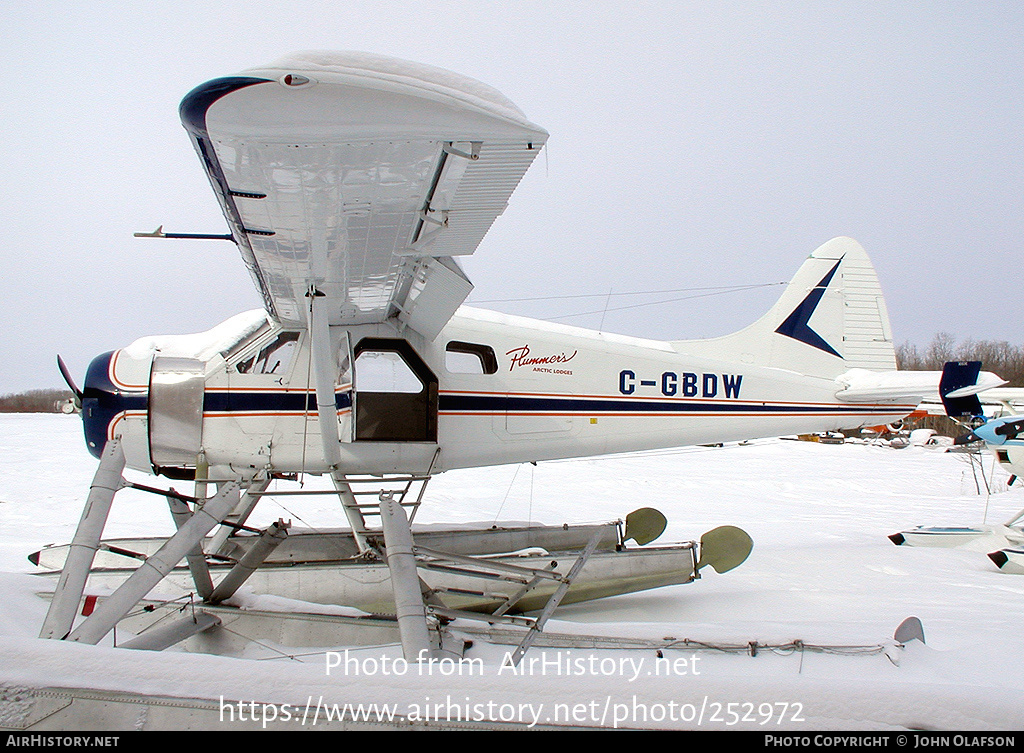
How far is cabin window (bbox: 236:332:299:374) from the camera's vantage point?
4484mm

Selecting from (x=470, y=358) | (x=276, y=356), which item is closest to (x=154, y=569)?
(x=276, y=356)

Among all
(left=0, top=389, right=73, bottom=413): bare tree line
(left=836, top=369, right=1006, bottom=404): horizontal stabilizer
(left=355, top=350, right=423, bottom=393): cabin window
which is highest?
(left=355, top=350, right=423, bottom=393): cabin window

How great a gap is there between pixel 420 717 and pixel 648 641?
2.06 m

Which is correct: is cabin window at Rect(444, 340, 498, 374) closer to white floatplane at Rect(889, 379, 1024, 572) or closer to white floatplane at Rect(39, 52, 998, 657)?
white floatplane at Rect(39, 52, 998, 657)

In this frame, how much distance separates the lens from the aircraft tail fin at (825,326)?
6.03 m

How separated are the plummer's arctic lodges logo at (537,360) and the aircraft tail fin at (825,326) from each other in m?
1.40

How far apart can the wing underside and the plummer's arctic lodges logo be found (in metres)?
1.43

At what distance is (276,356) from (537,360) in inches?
79.4

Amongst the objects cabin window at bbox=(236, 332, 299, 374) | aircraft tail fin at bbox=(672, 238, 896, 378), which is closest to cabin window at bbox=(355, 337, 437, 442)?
cabin window at bbox=(236, 332, 299, 374)

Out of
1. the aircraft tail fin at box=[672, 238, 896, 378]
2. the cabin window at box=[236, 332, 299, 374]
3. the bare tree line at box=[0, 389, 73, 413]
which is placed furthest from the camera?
the bare tree line at box=[0, 389, 73, 413]

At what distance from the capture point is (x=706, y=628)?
392 cm

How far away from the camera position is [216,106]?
2037mm

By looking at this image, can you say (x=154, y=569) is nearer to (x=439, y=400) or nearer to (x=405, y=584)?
(x=405, y=584)
